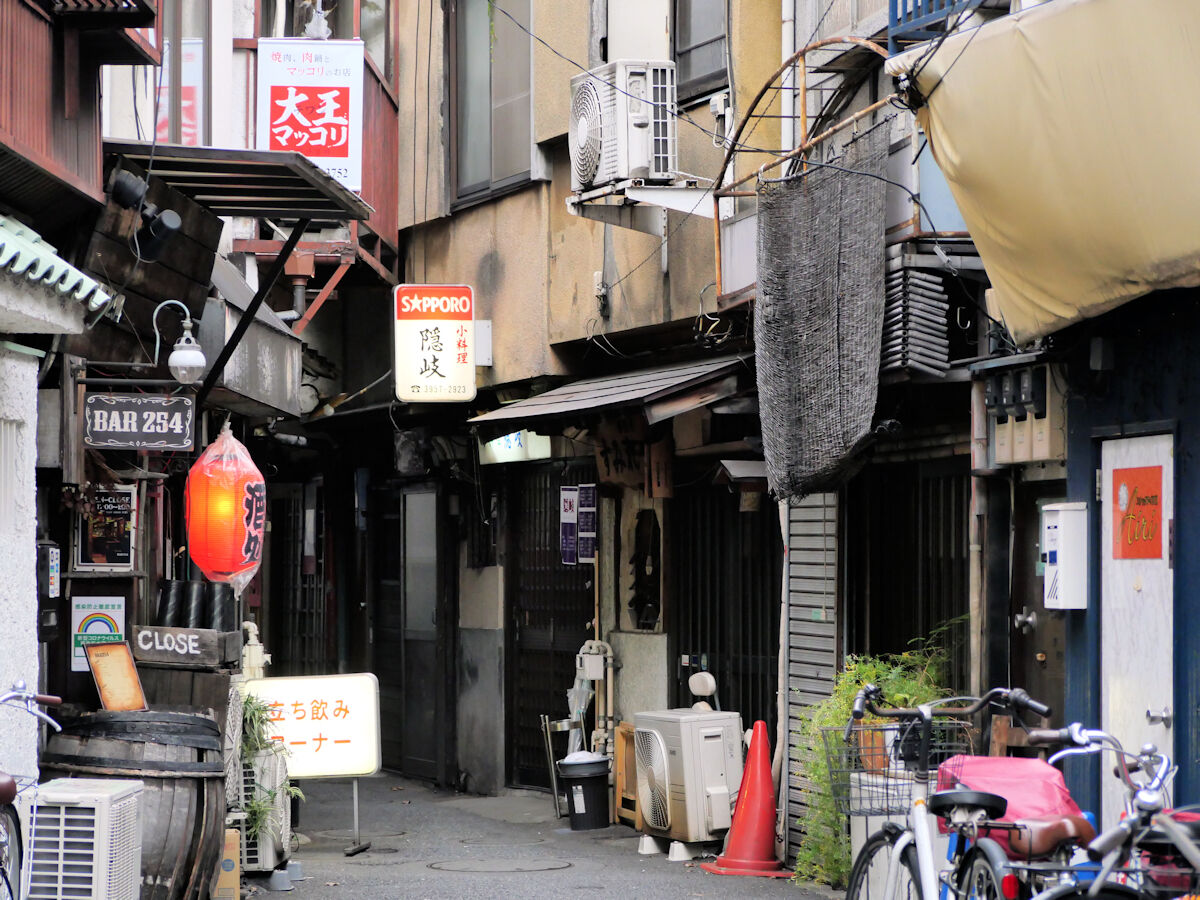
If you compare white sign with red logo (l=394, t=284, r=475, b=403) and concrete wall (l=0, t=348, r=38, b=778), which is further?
white sign with red logo (l=394, t=284, r=475, b=403)

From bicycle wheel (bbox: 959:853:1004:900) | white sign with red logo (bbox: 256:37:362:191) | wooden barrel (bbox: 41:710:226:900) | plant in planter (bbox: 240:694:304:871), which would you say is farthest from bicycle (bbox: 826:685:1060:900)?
white sign with red logo (bbox: 256:37:362:191)

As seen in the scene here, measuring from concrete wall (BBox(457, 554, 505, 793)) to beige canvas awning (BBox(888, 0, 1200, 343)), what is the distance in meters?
10.1

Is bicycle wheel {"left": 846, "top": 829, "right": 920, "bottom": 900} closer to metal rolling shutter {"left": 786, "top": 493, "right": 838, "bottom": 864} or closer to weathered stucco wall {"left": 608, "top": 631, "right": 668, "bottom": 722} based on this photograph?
metal rolling shutter {"left": 786, "top": 493, "right": 838, "bottom": 864}

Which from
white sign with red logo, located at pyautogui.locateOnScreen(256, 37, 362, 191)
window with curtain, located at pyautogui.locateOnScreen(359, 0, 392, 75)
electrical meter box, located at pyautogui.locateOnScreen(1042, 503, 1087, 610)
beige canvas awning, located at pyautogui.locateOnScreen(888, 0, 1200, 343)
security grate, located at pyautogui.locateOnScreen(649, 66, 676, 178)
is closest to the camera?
beige canvas awning, located at pyautogui.locateOnScreen(888, 0, 1200, 343)

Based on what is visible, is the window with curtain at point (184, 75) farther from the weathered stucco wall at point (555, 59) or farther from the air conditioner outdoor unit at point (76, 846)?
the air conditioner outdoor unit at point (76, 846)

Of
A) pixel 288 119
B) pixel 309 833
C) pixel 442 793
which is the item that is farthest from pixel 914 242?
pixel 442 793

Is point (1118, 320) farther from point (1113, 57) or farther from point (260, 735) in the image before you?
point (260, 735)

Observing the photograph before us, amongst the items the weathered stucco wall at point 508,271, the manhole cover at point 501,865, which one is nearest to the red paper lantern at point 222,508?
the manhole cover at point 501,865

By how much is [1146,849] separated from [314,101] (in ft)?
37.1

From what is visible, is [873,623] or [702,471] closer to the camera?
[873,623]

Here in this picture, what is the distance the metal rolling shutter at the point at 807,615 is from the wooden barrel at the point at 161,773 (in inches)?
192

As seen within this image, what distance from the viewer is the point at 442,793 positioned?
18250 mm

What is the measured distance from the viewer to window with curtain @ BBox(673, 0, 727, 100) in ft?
45.2

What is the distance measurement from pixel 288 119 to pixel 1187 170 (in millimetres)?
9503
